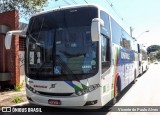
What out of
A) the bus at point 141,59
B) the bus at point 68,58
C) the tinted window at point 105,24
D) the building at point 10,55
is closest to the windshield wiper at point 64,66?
the bus at point 68,58

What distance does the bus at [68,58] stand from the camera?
7.06 metres

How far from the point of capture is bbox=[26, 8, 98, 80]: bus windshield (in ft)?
23.5

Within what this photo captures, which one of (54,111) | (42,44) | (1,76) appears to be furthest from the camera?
(1,76)

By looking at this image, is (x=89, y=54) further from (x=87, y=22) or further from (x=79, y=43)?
(x=87, y=22)

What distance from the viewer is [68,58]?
7.25 m

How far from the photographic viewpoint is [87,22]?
24.4ft

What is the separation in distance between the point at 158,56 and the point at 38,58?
138494 millimetres

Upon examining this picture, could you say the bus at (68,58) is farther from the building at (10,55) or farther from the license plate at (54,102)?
the building at (10,55)

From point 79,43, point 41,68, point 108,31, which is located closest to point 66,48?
point 79,43

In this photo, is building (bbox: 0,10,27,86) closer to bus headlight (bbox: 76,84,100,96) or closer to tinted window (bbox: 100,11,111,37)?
tinted window (bbox: 100,11,111,37)

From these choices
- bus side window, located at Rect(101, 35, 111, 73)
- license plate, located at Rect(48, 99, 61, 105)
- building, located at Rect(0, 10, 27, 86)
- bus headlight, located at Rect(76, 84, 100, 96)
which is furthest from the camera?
building, located at Rect(0, 10, 27, 86)

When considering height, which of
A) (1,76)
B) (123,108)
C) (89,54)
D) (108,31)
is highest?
(108,31)

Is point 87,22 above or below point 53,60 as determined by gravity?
above

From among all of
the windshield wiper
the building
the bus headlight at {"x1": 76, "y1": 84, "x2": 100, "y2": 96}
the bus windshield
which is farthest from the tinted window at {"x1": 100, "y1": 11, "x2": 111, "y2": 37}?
the building
